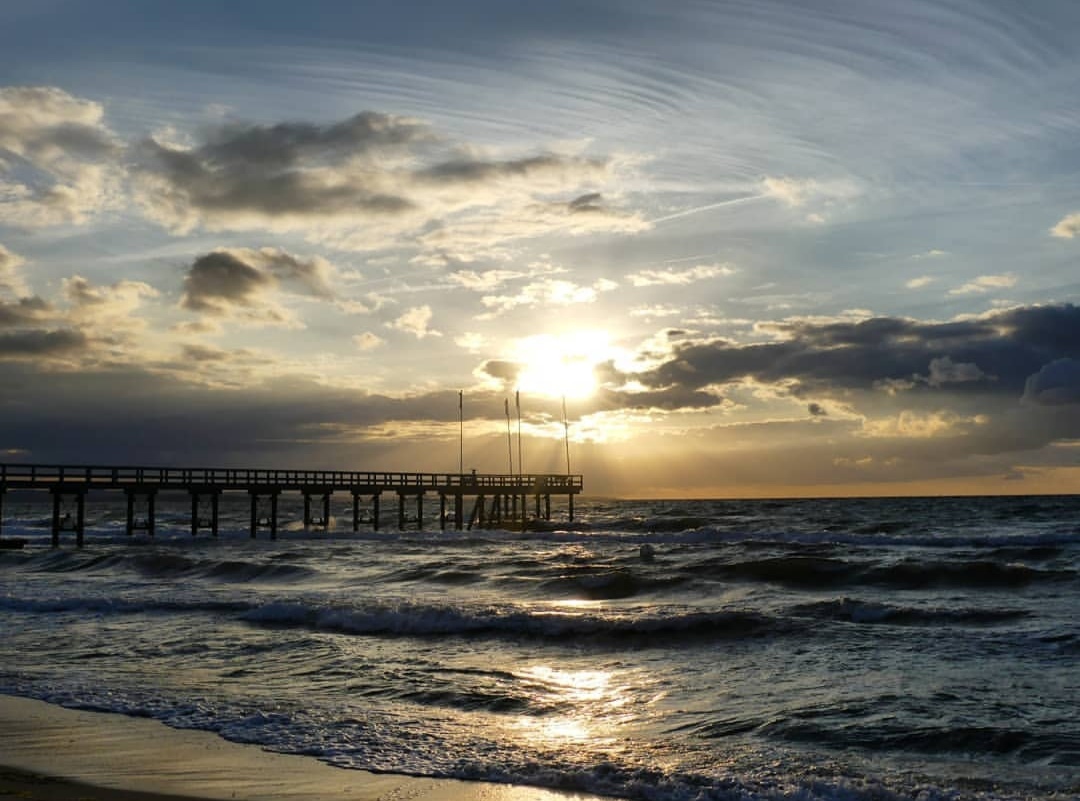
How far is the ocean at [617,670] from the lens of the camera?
417 inches

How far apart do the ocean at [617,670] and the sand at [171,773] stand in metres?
0.46

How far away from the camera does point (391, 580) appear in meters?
33.5

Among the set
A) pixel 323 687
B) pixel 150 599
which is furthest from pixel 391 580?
pixel 323 687

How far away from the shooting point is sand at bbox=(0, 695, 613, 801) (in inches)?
371

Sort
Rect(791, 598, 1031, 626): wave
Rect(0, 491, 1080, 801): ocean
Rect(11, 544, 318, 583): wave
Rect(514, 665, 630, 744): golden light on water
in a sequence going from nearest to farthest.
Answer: Rect(0, 491, 1080, 801): ocean → Rect(514, 665, 630, 744): golden light on water → Rect(791, 598, 1031, 626): wave → Rect(11, 544, 318, 583): wave

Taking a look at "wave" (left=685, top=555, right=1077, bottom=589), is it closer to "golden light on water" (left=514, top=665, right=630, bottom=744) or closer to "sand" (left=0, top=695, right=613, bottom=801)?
"golden light on water" (left=514, top=665, right=630, bottom=744)

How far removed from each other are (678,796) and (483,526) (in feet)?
217

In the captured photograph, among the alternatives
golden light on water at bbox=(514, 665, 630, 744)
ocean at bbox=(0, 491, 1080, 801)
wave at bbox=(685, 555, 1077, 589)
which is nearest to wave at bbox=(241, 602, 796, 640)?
ocean at bbox=(0, 491, 1080, 801)

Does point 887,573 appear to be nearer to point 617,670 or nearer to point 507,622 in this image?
point 507,622

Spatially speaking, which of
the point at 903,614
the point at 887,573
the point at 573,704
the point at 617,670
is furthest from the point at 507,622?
the point at 887,573

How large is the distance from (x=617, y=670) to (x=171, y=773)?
8270 millimetres

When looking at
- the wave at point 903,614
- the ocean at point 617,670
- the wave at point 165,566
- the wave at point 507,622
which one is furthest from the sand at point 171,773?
the wave at point 165,566

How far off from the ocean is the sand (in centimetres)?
46

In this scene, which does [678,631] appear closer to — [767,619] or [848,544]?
[767,619]
